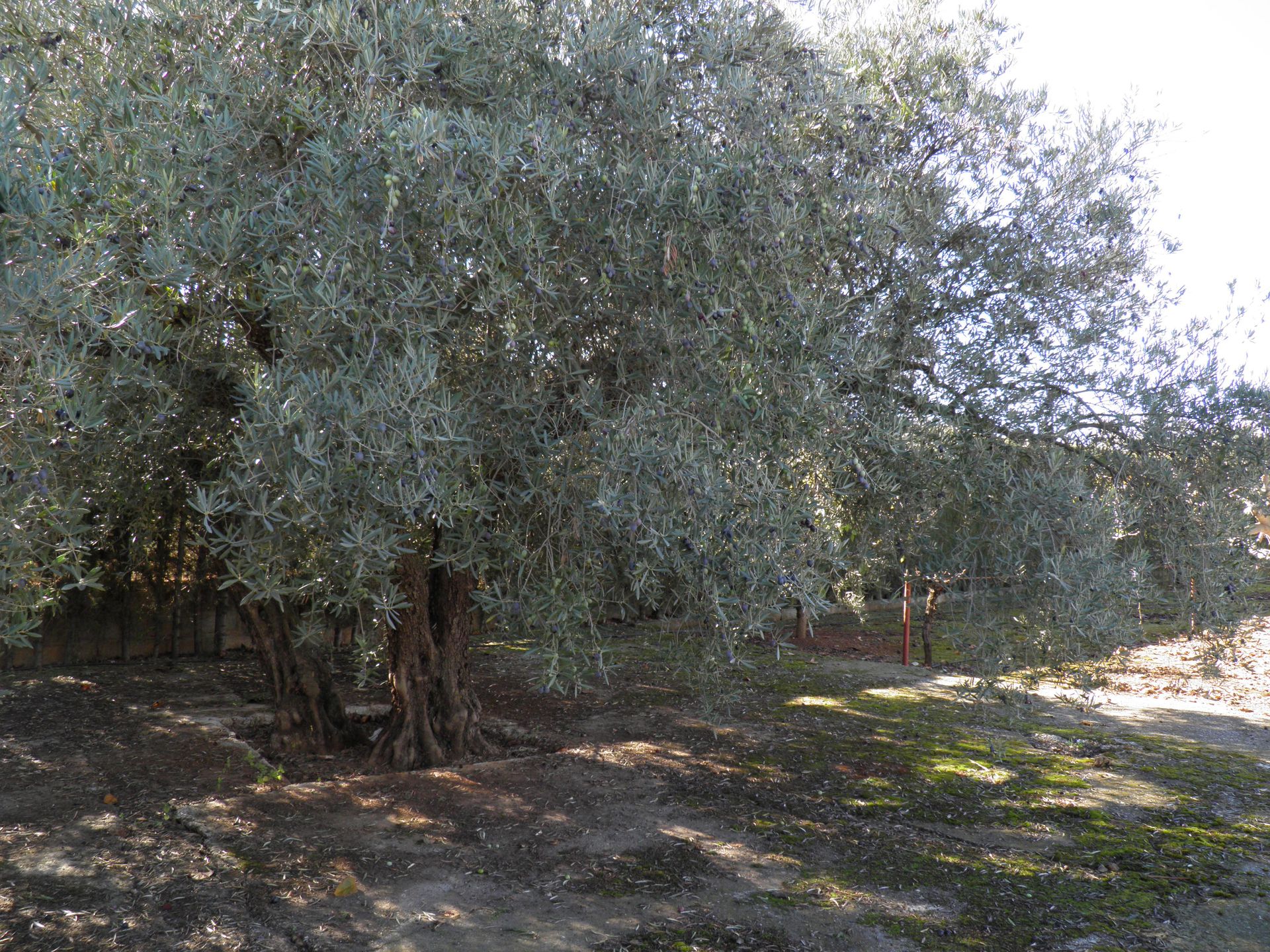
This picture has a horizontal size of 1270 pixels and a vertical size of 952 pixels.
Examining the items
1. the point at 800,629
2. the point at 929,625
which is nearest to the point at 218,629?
the point at 800,629

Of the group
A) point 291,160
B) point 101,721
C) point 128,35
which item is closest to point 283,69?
point 291,160

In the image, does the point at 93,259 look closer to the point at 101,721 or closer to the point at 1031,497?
the point at 1031,497

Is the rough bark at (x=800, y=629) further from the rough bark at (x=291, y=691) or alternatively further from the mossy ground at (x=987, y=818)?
the rough bark at (x=291, y=691)

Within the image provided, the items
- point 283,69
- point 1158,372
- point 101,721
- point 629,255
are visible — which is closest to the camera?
point 629,255

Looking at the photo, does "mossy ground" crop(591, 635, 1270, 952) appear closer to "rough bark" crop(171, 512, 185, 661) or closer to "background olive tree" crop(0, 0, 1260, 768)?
"background olive tree" crop(0, 0, 1260, 768)

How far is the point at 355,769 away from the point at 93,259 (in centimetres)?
511

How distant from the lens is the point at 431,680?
25.6 feet

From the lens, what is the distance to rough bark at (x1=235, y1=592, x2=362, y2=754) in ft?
26.1

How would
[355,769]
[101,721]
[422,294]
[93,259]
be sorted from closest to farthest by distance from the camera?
[93,259], [422,294], [355,769], [101,721]

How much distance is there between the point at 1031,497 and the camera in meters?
5.18

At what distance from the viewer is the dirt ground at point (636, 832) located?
187 inches

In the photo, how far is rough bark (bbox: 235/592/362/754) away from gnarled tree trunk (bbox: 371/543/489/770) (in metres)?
0.62

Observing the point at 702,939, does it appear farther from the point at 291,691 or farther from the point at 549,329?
the point at 291,691

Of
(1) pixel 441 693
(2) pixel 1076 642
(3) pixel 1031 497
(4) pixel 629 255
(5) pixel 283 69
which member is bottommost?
(1) pixel 441 693
